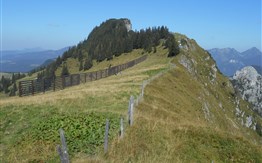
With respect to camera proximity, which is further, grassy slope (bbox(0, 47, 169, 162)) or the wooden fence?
the wooden fence

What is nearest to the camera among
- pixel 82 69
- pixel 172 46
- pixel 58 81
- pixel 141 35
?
pixel 58 81

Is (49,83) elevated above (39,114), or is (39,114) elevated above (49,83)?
(49,83)

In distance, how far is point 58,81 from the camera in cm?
5522

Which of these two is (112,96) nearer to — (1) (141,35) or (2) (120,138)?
(2) (120,138)

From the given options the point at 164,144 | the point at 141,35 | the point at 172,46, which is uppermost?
the point at 141,35

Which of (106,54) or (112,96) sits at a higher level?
(106,54)

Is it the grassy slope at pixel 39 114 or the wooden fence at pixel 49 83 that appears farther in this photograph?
the wooden fence at pixel 49 83

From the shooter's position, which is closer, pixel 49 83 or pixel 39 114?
pixel 39 114

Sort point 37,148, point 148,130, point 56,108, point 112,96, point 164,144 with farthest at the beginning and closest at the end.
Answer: point 112,96 < point 56,108 < point 148,130 < point 164,144 < point 37,148

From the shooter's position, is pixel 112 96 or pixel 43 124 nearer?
pixel 43 124

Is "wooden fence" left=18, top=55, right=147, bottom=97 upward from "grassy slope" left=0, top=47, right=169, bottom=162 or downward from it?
upward

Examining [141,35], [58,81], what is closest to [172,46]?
[58,81]

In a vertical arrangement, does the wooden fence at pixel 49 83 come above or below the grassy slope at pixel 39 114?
above

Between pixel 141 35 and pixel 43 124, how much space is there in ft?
494
